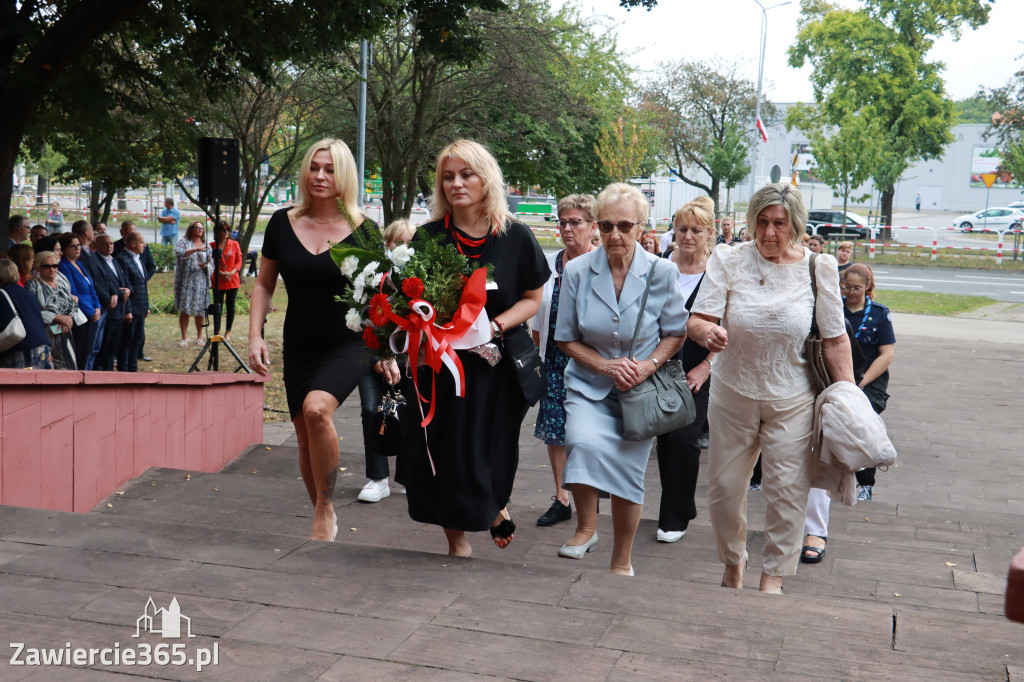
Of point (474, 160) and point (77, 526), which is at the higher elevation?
point (474, 160)

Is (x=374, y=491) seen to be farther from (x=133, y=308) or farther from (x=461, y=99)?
(x=461, y=99)

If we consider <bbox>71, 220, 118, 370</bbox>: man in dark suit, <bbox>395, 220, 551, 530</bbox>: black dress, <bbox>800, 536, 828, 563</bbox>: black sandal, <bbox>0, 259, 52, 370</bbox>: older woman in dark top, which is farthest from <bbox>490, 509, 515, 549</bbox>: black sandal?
<bbox>71, 220, 118, 370</bbox>: man in dark suit

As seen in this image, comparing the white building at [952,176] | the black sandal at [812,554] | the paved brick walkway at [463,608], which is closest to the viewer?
the paved brick walkway at [463,608]

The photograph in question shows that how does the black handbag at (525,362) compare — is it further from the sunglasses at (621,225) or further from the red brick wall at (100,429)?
the red brick wall at (100,429)

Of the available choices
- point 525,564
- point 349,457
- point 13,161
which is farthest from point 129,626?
point 13,161

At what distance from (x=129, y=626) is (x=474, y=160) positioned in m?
2.24

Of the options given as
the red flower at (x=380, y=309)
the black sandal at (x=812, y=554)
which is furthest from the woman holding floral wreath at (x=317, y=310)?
the black sandal at (x=812, y=554)

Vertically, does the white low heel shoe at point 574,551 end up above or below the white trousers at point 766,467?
below

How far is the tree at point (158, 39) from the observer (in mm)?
8781

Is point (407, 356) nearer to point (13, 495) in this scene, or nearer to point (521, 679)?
point (521, 679)

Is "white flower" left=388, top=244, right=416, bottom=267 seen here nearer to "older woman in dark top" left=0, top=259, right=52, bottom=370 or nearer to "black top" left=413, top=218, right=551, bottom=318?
"black top" left=413, top=218, right=551, bottom=318

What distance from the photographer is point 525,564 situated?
3.95 m

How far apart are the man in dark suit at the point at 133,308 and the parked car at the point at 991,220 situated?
→ 4935 centimetres

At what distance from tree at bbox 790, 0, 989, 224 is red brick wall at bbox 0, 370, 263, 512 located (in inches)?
1699
